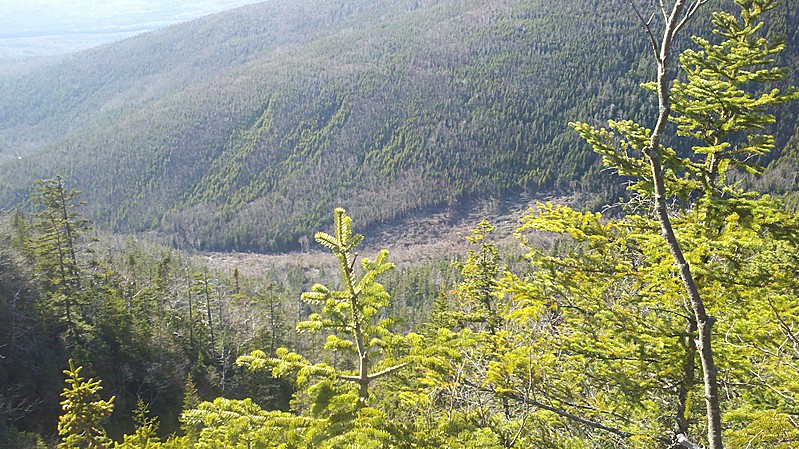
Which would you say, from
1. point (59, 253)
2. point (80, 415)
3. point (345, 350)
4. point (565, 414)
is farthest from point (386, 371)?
point (59, 253)

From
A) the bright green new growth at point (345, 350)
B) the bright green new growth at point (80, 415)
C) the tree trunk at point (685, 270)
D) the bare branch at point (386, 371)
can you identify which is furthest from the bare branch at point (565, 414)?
the bright green new growth at point (80, 415)

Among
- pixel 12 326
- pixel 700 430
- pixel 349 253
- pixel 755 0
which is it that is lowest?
pixel 12 326

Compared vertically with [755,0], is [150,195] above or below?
below

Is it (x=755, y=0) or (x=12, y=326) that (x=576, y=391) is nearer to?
(x=755, y=0)

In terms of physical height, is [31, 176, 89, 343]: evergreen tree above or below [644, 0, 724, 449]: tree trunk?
below

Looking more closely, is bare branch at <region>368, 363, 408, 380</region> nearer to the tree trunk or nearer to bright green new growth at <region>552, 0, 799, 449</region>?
bright green new growth at <region>552, 0, 799, 449</region>

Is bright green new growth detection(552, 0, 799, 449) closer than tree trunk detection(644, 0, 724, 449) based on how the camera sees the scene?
No

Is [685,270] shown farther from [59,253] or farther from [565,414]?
[59,253]

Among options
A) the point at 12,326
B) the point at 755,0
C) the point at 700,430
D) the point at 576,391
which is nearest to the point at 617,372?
the point at 576,391

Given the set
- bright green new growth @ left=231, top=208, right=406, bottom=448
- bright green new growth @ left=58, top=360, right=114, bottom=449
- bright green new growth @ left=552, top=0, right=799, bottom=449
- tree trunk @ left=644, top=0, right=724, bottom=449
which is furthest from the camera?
bright green new growth @ left=58, top=360, right=114, bottom=449

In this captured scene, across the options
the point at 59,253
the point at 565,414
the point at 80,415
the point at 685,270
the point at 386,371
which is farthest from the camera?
the point at 59,253

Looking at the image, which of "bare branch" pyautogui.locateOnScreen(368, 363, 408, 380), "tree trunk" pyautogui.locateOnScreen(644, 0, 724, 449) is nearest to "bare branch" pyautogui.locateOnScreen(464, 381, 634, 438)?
"bare branch" pyautogui.locateOnScreen(368, 363, 408, 380)

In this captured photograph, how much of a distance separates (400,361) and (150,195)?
682ft

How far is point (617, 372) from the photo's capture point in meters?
6.22
